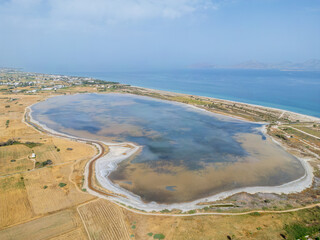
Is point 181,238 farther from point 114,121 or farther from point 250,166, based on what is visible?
point 114,121

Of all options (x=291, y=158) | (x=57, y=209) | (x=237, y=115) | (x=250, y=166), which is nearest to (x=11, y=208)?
(x=57, y=209)

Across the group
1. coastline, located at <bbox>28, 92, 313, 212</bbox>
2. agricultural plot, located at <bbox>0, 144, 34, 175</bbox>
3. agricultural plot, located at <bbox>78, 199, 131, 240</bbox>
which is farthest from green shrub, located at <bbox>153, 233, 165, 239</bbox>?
agricultural plot, located at <bbox>0, 144, 34, 175</bbox>

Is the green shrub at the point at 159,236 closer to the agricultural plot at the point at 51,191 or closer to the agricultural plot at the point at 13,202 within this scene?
the agricultural plot at the point at 51,191

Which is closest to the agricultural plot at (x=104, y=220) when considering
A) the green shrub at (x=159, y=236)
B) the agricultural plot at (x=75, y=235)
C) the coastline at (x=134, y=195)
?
the agricultural plot at (x=75, y=235)

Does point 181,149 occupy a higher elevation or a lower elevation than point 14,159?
higher

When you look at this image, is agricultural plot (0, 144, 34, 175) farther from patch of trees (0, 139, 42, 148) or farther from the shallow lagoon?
the shallow lagoon

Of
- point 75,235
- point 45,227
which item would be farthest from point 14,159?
point 75,235

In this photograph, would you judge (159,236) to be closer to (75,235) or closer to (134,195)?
(134,195)
